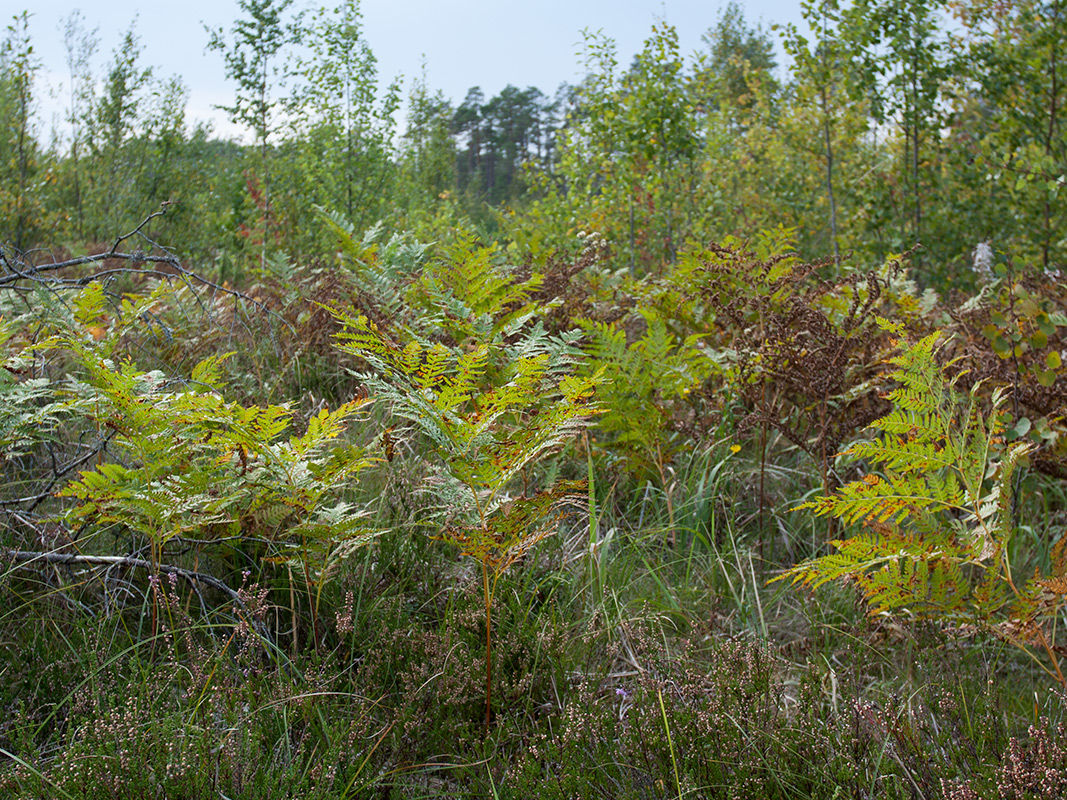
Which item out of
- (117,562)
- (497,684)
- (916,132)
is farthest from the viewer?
(916,132)

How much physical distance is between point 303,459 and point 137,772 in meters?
0.78

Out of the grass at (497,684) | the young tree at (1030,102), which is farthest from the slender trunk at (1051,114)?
the grass at (497,684)

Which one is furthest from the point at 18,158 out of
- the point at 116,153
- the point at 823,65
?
the point at 823,65

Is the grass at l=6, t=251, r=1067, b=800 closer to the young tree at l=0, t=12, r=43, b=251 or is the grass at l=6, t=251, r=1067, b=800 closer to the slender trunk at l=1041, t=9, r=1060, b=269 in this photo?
the slender trunk at l=1041, t=9, r=1060, b=269

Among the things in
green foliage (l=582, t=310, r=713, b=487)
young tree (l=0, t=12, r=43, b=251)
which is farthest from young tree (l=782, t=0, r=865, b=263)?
young tree (l=0, t=12, r=43, b=251)

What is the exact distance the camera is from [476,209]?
31188 millimetres

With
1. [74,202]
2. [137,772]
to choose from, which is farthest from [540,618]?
[74,202]

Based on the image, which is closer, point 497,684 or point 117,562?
point 497,684

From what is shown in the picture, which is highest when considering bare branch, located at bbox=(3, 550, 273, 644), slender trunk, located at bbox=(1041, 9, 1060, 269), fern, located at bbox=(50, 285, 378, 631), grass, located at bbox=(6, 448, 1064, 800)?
slender trunk, located at bbox=(1041, 9, 1060, 269)

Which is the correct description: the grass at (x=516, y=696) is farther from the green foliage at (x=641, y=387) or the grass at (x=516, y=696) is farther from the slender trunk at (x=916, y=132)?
the slender trunk at (x=916, y=132)

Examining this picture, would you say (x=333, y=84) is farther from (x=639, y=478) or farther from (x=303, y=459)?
(x=303, y=459)

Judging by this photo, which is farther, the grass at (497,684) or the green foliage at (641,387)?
the green foliage at (641,387)

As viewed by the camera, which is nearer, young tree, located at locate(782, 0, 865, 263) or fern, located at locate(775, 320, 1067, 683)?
fern, located at locate(775, 320, 1067, 683)

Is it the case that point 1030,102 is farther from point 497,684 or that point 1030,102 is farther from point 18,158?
point 18,158
